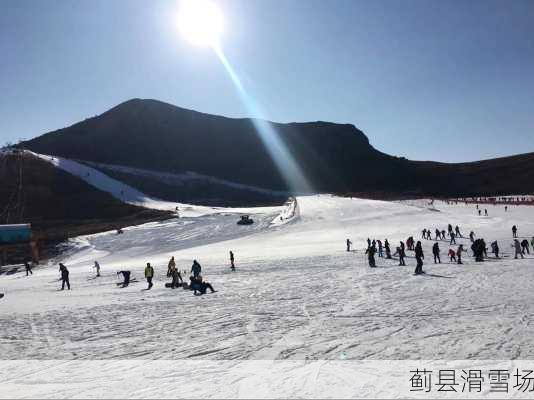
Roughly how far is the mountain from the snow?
96.0 meters

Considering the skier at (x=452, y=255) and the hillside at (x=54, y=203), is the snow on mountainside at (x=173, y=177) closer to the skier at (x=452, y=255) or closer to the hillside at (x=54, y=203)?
the hillside at (x=54, y=203)

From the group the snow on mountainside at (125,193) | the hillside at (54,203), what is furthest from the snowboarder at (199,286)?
the snow on mountainside at (125,193)

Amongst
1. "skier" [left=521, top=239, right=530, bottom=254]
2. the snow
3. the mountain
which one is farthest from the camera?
the mountain

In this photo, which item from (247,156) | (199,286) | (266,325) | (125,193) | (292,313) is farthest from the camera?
(247,156)

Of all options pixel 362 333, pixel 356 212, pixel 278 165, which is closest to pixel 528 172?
pixel 278 165

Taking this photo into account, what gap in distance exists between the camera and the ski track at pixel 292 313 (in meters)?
8.97

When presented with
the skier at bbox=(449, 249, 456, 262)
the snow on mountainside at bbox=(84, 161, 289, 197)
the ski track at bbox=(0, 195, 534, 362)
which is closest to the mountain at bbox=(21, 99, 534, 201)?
→ the snow on mountainside at bbox=(84, 161, 289, 197)

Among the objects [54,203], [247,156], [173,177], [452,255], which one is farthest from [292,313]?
[247,156]

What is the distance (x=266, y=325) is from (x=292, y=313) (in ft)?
4.83

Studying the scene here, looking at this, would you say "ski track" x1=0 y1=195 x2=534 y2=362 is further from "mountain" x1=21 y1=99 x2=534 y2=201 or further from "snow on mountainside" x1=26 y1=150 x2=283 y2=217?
"mountain" x1=21 y1=99 x2=534 y2=201

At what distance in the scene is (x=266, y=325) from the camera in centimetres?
1094

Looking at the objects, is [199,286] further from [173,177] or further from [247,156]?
[247,156]

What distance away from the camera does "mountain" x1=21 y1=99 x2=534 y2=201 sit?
387ft

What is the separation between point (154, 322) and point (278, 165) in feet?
385
